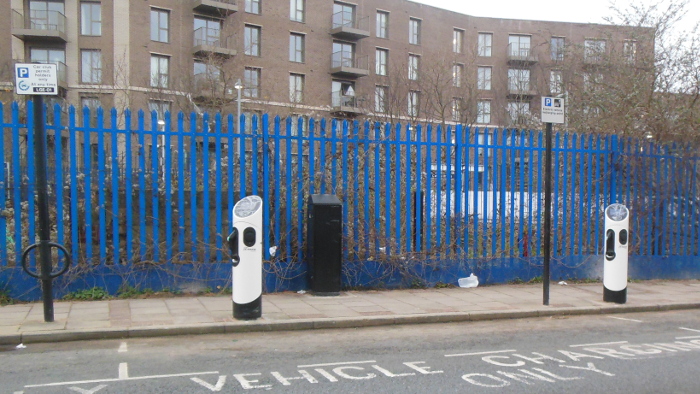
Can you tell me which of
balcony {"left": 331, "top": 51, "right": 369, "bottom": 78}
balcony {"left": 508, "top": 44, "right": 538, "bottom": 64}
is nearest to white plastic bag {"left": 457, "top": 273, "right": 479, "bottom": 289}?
balcony {"left": 508, "top": 44, "right": 538, "bottom": 64}

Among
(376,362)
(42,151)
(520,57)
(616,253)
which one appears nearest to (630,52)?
(616,253)

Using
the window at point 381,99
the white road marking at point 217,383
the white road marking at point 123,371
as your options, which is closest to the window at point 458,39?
the window at point 381,99

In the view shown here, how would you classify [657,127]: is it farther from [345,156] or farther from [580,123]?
[345,156]

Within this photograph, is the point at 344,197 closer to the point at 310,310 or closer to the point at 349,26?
the point at 310,310

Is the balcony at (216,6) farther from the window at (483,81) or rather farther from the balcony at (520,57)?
the balcony at (520,57)

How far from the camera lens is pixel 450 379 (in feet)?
18.0

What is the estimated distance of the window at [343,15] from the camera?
1569 inches

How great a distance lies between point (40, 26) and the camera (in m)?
31.6

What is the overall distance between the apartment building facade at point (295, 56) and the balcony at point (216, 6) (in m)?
0.07

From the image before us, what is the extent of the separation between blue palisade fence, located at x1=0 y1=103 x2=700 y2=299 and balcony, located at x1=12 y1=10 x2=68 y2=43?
2449 centimetres

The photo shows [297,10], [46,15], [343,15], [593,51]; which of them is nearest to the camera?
[593,51]

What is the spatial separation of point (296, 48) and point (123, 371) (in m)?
34.8

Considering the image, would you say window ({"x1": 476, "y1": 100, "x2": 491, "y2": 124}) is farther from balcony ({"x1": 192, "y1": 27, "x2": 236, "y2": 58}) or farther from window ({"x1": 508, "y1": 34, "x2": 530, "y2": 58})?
balcony ({"x1": 192, "y1": 27, "x2": 236, "y2": 58})

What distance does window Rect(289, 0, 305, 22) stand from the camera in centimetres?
3794
